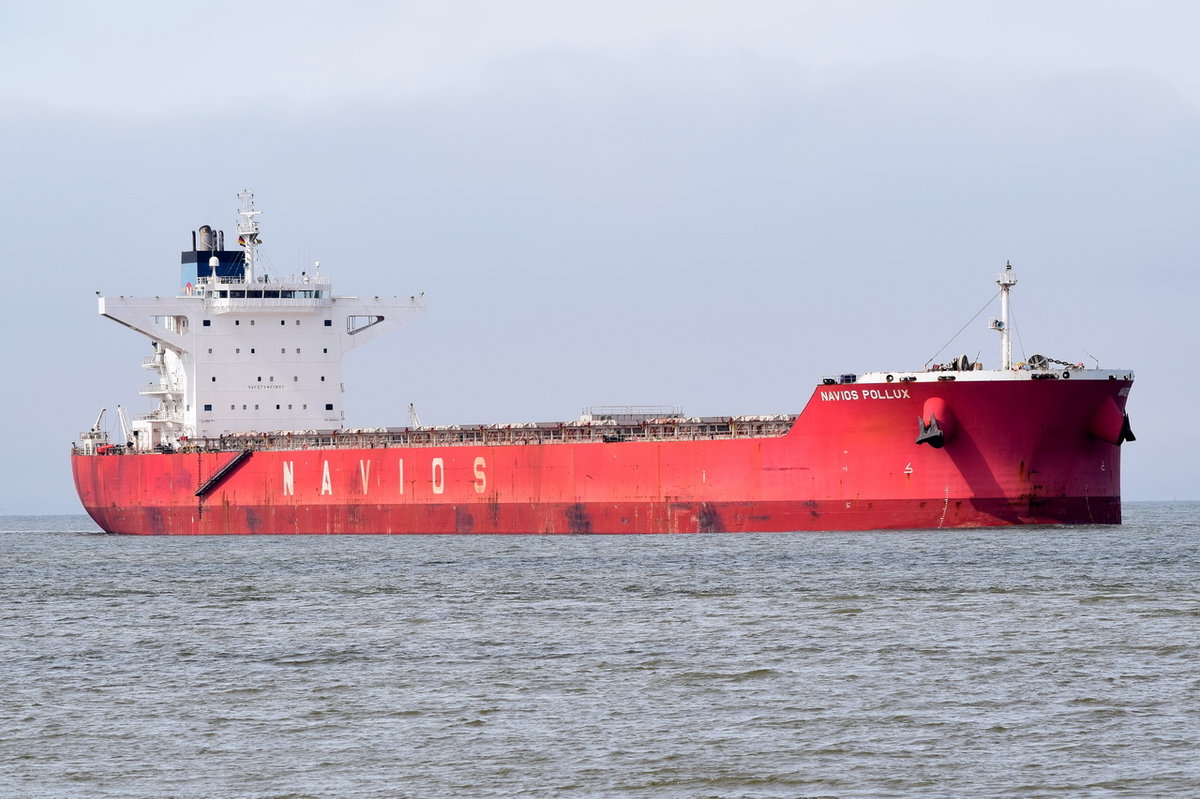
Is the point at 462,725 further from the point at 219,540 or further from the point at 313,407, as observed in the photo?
the point at 313,407

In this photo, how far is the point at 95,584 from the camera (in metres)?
25.6

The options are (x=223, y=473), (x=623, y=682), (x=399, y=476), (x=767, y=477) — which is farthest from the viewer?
(x=223, y=473)

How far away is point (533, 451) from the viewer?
3456cm

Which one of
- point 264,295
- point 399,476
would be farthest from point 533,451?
point 264,295

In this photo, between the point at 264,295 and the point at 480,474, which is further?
the point at 264,295

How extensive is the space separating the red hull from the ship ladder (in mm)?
80

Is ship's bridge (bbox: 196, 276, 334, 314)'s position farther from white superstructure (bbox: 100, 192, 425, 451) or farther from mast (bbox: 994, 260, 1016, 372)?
mast (bbox: 994, 260, 1016, 372)

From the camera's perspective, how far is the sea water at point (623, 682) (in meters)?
10.8

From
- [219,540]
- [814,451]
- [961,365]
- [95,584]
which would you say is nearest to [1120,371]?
[961,365]

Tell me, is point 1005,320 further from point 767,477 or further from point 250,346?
point 250,346

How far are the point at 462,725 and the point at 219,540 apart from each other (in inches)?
1070

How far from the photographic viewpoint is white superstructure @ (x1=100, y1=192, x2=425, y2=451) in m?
42.4

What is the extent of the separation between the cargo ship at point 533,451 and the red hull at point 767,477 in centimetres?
4

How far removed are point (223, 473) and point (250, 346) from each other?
165 inches
